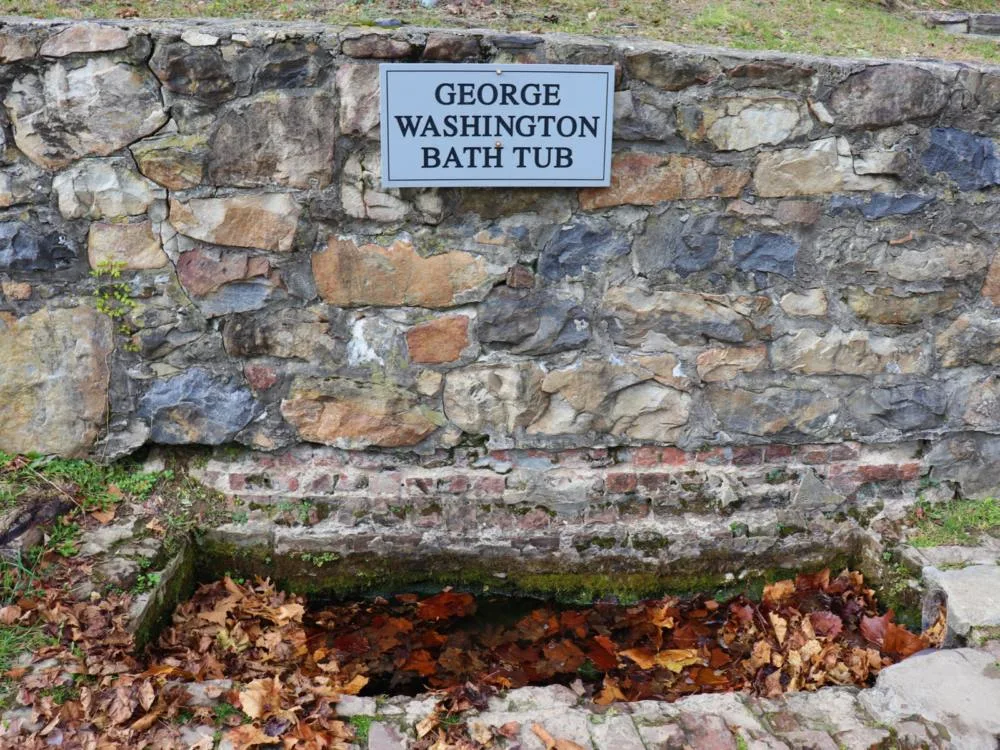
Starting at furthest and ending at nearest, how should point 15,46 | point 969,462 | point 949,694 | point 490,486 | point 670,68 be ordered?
1. point 969,462
2. point 490,486
3. point 670,68
4. point 15,46
5. point 949,694

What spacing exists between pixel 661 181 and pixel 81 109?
1.78m

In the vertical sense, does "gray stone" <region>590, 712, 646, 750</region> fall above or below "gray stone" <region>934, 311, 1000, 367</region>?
below

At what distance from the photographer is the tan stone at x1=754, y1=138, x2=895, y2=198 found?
271cm

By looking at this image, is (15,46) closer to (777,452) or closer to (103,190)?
(103,190)

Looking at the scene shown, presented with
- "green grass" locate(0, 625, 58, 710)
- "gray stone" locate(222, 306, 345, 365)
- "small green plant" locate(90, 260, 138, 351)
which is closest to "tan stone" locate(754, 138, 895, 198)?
"gray stone" locate(222, 306, 345, 365)

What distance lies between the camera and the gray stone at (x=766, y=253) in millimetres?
2789

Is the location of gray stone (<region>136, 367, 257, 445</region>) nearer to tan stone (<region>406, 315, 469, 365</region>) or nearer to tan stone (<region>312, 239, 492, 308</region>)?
tan stone (<region>312, 239, 492, 308</region>)

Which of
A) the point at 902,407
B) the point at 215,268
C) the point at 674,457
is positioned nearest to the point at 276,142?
the point at 215,268

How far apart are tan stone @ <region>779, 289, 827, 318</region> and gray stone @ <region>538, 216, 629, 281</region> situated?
1.91 feet

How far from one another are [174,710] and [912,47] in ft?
11.7

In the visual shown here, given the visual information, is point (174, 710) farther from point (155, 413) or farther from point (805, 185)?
point (805, 185)

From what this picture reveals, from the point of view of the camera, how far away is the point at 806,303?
9.41 feet

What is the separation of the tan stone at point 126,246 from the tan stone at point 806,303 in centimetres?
204

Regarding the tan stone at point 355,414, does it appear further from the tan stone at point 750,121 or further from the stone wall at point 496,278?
the tan stone at point 750,121
